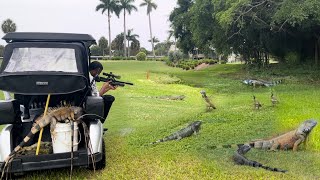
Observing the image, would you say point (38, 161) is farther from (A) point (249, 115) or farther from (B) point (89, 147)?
(A) point (249, 115)

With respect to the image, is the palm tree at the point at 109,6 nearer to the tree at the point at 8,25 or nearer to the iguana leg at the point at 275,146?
the tree at the point at 8,25

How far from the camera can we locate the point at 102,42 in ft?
280

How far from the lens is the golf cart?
5195 mm

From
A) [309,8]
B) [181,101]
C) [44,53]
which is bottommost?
[181,101]

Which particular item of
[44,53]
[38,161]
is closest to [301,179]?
[38,161]

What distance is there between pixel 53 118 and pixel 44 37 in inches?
58.8

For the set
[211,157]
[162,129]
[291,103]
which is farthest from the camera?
[291,103]

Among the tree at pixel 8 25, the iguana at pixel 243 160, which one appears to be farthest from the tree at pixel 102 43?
Answer: the iguana at pixel 243 160

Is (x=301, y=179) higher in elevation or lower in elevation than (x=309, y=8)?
lower

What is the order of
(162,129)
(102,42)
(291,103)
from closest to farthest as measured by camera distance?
(162,129), (291,103), (102,42)

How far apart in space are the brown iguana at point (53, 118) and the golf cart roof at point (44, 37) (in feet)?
3.95

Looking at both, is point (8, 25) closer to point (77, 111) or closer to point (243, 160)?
point (77, 111)

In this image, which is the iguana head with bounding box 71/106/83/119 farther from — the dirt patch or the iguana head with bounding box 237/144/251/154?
the dirt patch

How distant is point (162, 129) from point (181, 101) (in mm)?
6304
